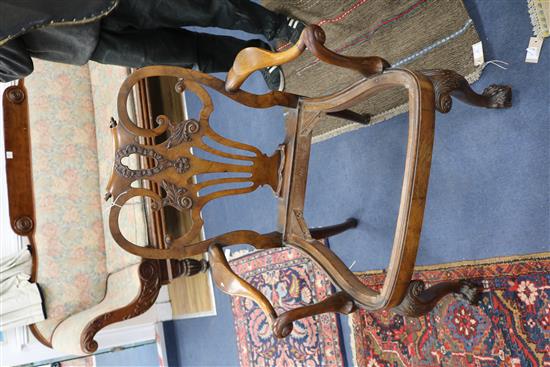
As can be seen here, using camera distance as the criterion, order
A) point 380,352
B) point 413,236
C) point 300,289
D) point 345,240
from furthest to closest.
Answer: point 300,289, point 345,240, point 380,352, point 413,236

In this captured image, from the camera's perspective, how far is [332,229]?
6.75ft

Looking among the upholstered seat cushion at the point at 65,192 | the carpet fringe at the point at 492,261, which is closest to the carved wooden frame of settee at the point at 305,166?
the carpet fringe at the point at 492,261

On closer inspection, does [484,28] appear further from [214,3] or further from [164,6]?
[164,6]

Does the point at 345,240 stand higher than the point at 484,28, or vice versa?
the point at 484,28

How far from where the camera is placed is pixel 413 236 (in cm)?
120

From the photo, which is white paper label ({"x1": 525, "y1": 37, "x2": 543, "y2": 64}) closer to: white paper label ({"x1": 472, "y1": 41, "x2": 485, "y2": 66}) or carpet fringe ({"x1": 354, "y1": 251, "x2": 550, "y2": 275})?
white paper label ({"x1": 472, "y1": 41, "x2": 485, "y2": 66})

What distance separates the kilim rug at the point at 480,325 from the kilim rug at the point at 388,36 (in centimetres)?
65

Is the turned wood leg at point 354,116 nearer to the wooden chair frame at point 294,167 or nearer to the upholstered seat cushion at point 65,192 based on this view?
the wooden chair frame at point 294,167

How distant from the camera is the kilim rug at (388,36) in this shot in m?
1.64

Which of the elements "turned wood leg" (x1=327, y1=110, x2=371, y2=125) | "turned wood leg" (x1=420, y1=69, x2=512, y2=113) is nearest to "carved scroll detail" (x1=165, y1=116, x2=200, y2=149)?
"turned wood leg" (x1=327, y1=110, x2=371, y2=125)

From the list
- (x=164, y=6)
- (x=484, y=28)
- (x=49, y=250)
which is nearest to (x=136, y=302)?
(x=49, y=250)

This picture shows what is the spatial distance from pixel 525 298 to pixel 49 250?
2206 mm

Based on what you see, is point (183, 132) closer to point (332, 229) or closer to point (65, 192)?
point (332, 229)

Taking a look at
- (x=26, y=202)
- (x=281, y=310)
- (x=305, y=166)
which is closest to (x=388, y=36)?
(x=305, y=166)
